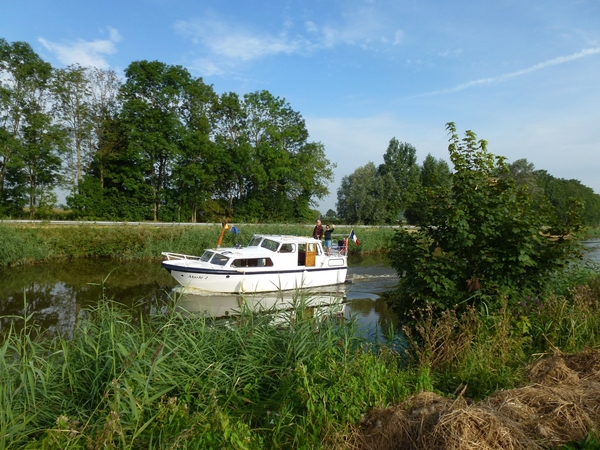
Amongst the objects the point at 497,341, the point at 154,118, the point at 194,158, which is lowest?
the point at 497,341

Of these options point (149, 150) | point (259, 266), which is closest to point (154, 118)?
point (149, 150)

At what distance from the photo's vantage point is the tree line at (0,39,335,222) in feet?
99.9

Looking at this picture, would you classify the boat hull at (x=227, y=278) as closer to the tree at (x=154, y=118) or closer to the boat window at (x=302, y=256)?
the boat window at (x=302, y=256)

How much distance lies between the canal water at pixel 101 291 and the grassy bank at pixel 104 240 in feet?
2.96

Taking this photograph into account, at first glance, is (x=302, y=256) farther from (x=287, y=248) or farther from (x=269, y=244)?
(x=269, y=244)

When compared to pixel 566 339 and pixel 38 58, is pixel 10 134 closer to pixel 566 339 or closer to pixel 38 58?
pixel 38 58

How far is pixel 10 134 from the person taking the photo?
96.9ft

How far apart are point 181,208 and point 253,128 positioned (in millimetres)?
10573

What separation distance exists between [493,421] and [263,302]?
1033cm

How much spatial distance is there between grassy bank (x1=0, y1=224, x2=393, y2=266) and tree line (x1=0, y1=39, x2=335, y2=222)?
9.90 meters

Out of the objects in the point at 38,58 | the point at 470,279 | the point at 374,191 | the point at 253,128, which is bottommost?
the point at 470,279

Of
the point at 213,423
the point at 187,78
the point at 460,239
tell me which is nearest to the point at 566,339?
the point at 460,239

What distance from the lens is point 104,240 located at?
22.5 m

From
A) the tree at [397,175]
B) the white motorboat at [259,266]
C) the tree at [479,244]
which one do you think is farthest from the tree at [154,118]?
the tree at [479,244]
